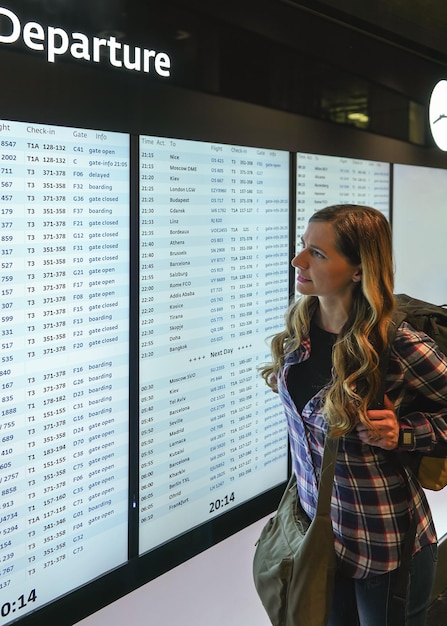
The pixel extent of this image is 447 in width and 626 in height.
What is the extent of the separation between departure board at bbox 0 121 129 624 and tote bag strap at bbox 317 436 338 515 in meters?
0.69

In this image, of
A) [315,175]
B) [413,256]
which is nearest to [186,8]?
[315,175]

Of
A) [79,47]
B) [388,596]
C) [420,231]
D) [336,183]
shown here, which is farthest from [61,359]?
[420,231]

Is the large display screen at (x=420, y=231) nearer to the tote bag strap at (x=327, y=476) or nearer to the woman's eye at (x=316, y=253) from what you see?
the woman's eye at (x=316, y=253)

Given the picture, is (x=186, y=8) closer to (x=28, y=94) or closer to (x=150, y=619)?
(x=28, y=94)

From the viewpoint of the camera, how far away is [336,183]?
3.00m

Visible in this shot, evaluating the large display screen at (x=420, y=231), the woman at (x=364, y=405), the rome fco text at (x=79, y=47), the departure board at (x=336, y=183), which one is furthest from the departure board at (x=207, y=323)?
the large display screen at (x=420, y=231)

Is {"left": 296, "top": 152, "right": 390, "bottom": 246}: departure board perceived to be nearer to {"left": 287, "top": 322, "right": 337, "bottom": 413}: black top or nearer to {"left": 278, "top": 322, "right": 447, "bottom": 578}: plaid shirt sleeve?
{"left": 287, "top": 322, "right": 337, "bottom": 413}: black top

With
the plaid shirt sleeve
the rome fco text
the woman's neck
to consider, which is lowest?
the plaid shirt sleeve

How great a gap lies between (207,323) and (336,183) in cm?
105

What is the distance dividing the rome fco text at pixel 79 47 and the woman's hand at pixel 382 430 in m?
1.28

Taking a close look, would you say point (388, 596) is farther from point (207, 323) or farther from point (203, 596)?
point (207, 323)

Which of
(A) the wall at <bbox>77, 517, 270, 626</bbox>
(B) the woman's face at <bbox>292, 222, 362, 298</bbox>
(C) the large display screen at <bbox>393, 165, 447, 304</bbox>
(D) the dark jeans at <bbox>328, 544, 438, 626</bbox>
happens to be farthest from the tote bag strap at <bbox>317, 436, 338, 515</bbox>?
(C) the large display screen at <bbox>393, 165, 447, 304</bbox>

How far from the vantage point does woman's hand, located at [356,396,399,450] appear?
1680mm

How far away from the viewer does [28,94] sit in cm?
177
